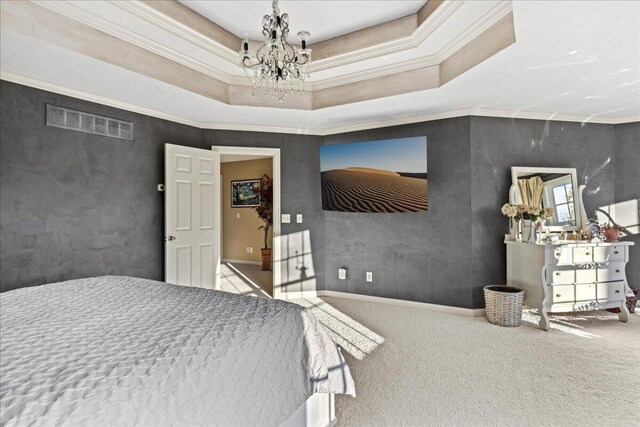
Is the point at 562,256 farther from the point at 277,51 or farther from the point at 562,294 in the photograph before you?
the point at 277,51

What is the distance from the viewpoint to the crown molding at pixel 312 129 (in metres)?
2.92

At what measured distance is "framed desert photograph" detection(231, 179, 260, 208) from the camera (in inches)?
281

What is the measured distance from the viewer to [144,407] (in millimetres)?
999

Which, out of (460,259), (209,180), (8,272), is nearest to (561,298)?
(460,259)

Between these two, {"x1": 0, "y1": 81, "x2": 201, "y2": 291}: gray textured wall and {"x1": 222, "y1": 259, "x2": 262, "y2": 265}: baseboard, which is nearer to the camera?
{"x1": 0, "y1": 81, "x2": 201, "y2": 291}: gray textured wall

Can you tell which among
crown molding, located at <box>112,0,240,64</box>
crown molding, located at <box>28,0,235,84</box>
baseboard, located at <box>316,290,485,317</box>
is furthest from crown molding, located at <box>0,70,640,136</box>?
baseboard, located at <box>316,290,485,317</box>

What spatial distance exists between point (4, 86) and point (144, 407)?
3013mm

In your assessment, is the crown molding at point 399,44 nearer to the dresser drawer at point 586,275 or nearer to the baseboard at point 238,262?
A: the dresser drawer at point 586,275

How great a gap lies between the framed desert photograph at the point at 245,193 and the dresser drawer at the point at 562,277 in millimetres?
5151

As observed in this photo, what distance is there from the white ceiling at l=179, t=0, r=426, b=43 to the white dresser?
2659mm

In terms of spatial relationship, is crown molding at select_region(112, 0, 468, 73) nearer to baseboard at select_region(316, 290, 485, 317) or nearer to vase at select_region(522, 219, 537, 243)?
vase at select_region(522, 219, 537, 243)

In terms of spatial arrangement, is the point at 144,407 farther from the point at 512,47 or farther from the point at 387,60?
the point at 387,60

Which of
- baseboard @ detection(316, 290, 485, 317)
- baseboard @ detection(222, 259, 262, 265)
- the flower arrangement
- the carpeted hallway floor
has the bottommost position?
the carpeted hallway floor

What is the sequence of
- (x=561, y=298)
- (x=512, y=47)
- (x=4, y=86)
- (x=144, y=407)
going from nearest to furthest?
1. (x=144, y=407)
2. (x=512, y=47)
3. (x=4, y=86)
4. (x=561, y=298)
